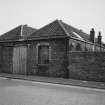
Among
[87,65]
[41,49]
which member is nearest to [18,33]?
[41,49]

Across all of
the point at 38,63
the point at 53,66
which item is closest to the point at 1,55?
the point at 38,63

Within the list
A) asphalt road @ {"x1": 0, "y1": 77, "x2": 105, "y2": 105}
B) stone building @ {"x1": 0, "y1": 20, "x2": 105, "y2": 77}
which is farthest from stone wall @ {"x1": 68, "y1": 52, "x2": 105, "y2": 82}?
asphalt road @ {"x1": 0, "y1": 77, "x2": 105, "y2": 105}

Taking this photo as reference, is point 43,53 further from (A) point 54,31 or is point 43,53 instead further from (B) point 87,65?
(B) point 87,65

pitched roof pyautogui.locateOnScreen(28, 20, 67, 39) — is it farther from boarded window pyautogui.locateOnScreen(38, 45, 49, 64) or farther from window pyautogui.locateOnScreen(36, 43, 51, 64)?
boarded window pyautogui.locateOnScreen(38, 45, 49, 64)

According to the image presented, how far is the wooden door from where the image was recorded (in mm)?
17203

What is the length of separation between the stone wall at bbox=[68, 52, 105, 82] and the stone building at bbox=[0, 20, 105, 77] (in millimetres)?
700

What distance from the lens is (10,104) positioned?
19.0 feet

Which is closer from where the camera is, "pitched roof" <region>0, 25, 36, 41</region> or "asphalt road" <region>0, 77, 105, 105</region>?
"asphalt road" <region>0, 77, 105, 105</region>

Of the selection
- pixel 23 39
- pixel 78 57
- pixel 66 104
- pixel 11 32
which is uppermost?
pixel 11 32

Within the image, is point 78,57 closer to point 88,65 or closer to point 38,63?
point 88,65

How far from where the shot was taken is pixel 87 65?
13.2 meters

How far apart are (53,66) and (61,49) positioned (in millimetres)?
1974

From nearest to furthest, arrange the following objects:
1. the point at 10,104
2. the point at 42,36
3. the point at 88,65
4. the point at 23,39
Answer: the point at 10,104, the point at 88,65, the point at 42,36, the point at 23,39

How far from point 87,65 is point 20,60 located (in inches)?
329
